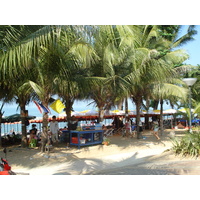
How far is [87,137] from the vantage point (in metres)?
11.5

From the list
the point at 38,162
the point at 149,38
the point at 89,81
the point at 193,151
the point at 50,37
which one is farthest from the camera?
the point at 149,38

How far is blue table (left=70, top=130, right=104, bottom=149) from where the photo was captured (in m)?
10.8

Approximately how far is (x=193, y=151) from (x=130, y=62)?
656 cm

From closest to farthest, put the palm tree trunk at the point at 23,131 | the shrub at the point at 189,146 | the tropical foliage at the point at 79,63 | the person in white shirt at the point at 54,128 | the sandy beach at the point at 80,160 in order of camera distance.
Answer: the tropical foliage at the point at 79,63 → the sandy beach at the point at 80,160 → the shrub at the point at 189,146 → the person in white shirt at the point at 54,128 → the palm tree trunk at the point at 23,131

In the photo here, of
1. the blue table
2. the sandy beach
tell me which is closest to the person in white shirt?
the blue table

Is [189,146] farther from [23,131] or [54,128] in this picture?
[23,131]

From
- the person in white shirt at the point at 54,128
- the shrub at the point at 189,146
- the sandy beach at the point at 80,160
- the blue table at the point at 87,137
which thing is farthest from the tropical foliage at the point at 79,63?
the shrub at the point at 189,146

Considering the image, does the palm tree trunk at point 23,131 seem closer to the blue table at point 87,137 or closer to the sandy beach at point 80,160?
the sandy beach at point 80,160

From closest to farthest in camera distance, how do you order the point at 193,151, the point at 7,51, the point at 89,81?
the point at 7,51, the point at 193,151, the point at 89,81

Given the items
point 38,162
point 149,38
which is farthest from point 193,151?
point 149,38

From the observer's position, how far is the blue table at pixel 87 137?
10.8m

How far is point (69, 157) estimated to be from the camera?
909 cm

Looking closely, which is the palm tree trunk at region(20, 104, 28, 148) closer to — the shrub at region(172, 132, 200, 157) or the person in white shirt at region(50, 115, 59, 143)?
the person in white shirt at region(50, 115, 59, 143)

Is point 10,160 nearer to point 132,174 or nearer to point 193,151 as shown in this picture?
point 132,174
